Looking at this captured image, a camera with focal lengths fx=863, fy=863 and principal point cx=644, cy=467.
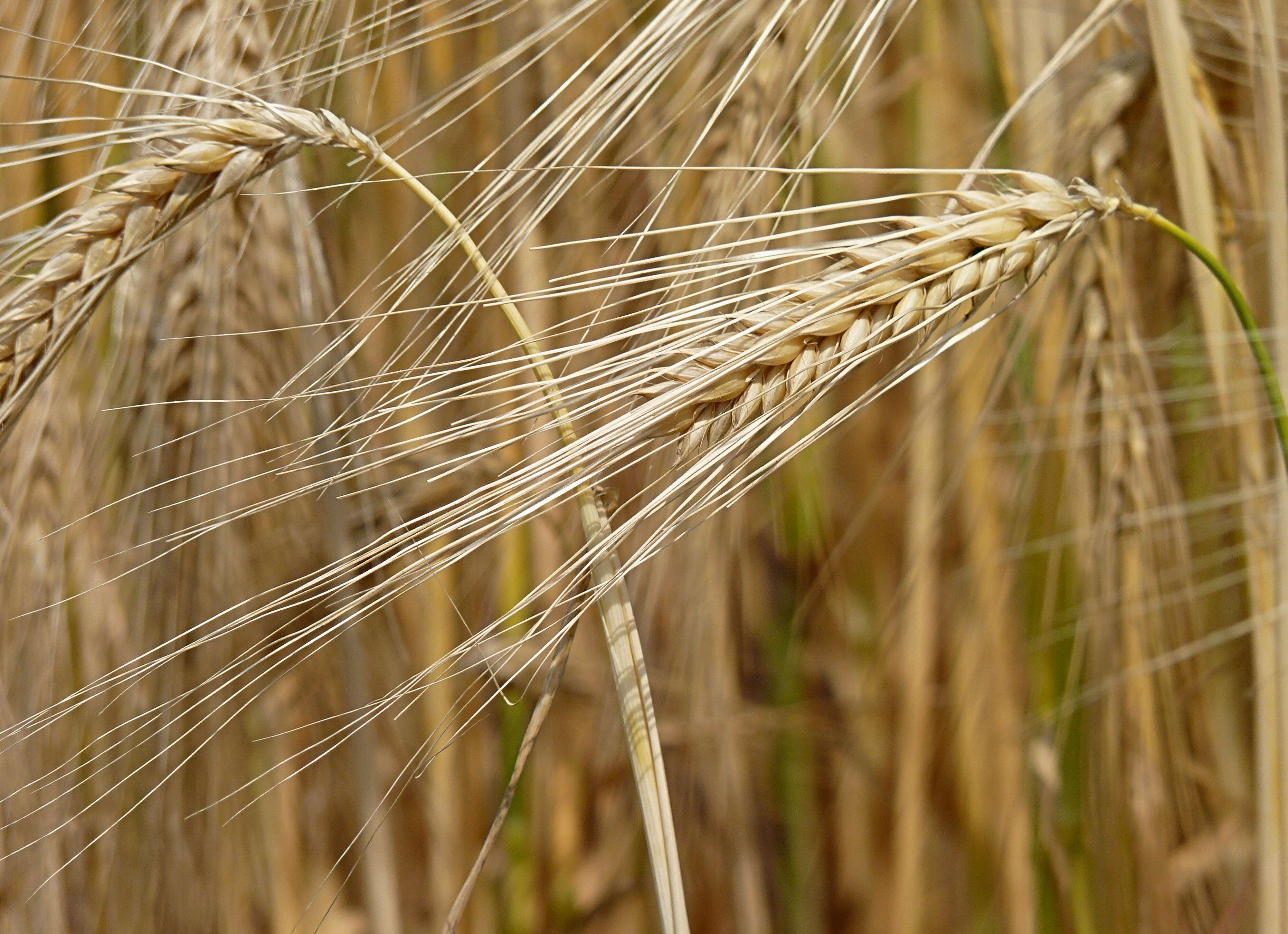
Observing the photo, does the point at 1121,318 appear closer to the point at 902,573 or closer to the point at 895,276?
the point at 895,276

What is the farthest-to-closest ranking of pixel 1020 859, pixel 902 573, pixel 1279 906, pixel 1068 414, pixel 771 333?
pixel 902 573
pixel 1020 859
pixel 1068 414
pixel 1279 906
pixel 771 333

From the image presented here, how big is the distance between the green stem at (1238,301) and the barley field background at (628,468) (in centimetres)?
2

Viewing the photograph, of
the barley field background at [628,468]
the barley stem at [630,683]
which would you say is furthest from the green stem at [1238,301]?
the barley stem at [630,683]

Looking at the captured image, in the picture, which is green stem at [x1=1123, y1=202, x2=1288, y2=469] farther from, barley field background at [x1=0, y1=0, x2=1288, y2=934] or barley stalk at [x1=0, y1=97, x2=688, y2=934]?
barley stalk at [x1=0, y1=97, x2=688, y2=934]

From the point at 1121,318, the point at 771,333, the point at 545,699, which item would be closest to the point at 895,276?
the point at 771,333

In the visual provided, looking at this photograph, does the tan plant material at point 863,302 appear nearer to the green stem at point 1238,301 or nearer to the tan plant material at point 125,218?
the green stem at point 1238,301

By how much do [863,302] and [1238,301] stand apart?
18cm

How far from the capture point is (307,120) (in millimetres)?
364

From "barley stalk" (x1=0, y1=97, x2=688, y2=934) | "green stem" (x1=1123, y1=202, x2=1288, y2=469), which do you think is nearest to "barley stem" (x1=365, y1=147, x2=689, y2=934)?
"barley stalk" (x1=0, y1=97, x2=688, y2=934)

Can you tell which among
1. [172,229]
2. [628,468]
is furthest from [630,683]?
[172,229]

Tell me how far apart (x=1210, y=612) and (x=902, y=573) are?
0.31 meters

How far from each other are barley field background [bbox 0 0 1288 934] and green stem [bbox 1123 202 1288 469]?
0.02 metres

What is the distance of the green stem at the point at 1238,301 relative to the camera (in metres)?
0.34

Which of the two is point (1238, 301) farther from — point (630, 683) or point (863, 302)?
point (630, 683)
